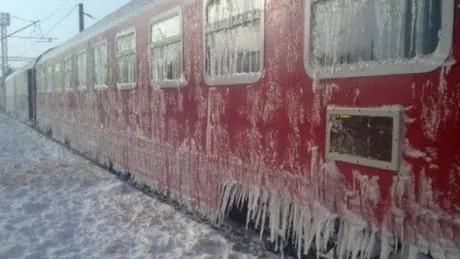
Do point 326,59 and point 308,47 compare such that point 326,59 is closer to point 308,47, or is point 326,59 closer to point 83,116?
point 308,47

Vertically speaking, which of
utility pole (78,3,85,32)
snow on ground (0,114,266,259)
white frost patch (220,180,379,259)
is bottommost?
snow on ground (0,114,266,259)

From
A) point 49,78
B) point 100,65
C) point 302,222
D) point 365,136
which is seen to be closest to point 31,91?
point 49,78

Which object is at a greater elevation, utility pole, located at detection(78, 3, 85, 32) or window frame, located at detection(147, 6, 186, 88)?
utility pole, located at detection(78, 3, 85, 32)

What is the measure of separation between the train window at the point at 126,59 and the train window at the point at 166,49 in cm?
76

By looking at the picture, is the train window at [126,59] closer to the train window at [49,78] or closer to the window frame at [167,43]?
the window frame at [167,43]

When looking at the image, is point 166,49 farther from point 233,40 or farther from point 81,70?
point 81,70

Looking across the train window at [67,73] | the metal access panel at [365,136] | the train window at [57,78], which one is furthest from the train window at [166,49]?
the train window at [57,78]

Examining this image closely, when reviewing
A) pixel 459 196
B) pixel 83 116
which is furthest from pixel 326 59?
pixel 83 116

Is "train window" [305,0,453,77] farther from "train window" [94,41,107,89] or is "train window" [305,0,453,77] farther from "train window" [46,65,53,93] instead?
"train window" [46,65,53,93]

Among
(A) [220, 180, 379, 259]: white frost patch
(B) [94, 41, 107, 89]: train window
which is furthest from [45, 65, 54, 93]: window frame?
(A) [220, 180, 379, 259]: white frost patch

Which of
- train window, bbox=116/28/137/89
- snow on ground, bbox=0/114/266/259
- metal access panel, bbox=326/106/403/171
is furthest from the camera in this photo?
train window, bbox=116/28/137/89

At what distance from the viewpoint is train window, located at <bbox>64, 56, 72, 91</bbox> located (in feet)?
36.9

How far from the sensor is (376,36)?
2.72 m

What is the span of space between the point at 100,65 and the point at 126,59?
1660mm
